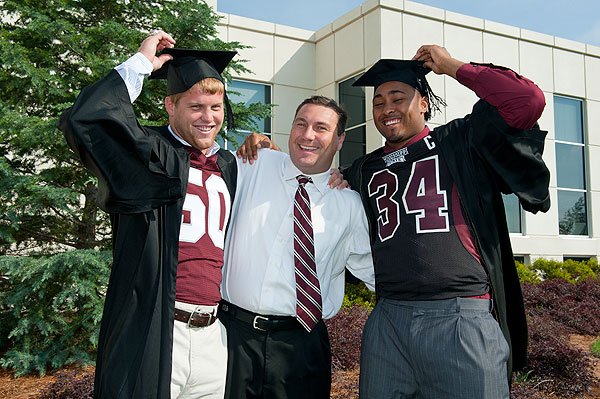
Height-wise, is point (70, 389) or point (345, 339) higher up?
point (345, 339)

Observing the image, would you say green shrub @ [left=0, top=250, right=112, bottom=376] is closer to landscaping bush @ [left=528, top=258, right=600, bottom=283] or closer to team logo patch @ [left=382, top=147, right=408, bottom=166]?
team logo patch @ [left=382, top=147, right=408, bottom=166]

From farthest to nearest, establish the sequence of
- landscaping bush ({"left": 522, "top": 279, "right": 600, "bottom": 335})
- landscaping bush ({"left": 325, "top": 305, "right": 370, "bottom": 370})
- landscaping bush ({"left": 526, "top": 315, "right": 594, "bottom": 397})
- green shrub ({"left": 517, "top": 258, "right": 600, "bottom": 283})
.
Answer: green shrub ({"left": 517, "top": 258, "right": 600, "bottom": 283}) → landscaping bush ({"left": 522, "top": 279, "right": 600, "bottom": 335}) → landscaping bush ({"left": 325, "top": 305, "right": 370, "bottom": 370}) → landscaping bush ({"left": 526, "top": 315, "right": 594, "bottom": 397})

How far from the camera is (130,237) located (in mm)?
2602

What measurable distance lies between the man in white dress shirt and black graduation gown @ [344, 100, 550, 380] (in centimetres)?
73

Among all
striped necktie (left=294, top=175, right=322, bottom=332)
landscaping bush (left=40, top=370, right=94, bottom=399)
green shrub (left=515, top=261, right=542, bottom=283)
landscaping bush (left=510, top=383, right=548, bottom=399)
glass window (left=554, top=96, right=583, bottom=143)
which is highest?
glass window (left=554, top=96, right=583, bottom=143)

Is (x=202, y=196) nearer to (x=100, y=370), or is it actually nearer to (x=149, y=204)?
(x=149, y=204)

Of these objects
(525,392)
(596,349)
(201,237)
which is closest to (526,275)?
(596,349)

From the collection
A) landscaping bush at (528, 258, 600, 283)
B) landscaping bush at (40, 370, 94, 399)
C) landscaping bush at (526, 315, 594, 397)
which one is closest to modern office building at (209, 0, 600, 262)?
landscaping bush at (528, 258, 600, 283)

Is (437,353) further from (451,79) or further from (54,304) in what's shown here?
(451,79)

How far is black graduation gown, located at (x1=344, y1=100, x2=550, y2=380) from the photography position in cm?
283

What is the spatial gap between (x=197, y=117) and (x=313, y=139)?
2.52ft

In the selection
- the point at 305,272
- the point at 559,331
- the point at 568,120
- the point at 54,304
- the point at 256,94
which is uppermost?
the point at 256,94

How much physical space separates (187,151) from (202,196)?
0.94 ft

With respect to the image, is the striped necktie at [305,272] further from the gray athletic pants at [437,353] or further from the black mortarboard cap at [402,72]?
→ the black mortarboard cap at [402,72]
